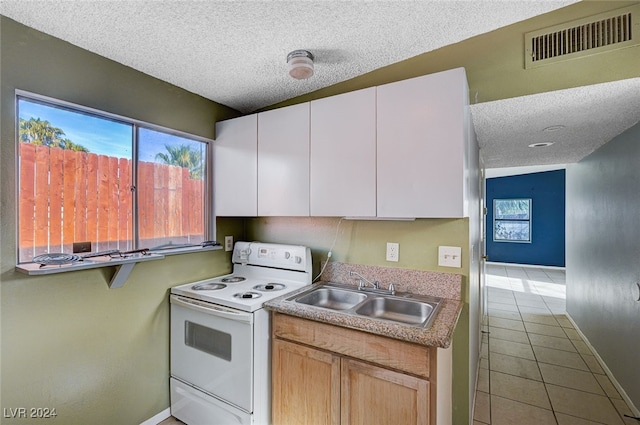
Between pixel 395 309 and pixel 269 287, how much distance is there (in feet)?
2.95

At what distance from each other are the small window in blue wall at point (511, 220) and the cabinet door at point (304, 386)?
26.8 ft

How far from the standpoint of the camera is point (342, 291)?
2031 mm

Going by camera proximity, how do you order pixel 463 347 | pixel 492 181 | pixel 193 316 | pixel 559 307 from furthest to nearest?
pixel 492 181 → pixel 559 307 → pixel 193 316 → pixel 463 347

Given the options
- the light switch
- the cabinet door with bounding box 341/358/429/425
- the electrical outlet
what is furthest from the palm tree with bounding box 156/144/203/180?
the light switch

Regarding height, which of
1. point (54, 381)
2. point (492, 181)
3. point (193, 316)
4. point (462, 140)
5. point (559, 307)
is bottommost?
point (559, 307)

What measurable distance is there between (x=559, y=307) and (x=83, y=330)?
585 centimetres

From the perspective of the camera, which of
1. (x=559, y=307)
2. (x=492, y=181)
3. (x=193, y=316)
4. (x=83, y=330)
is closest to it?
(x=83, y=330)

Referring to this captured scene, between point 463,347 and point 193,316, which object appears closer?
point 463,347

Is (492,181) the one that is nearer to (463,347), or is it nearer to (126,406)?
(463,347)

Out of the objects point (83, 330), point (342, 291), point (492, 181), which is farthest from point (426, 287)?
point (492, 181)

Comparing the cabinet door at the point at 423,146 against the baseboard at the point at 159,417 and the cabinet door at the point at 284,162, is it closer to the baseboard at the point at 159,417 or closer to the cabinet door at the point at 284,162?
the cabinet door at the point at 284,162

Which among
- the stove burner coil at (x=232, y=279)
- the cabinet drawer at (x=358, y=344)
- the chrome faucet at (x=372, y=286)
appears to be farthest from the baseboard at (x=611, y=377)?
the stove burner coil at (x=232, y=279)

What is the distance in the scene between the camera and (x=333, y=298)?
6.80 ft

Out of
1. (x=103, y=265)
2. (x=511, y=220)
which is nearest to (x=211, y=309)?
(x=103, y=265)
